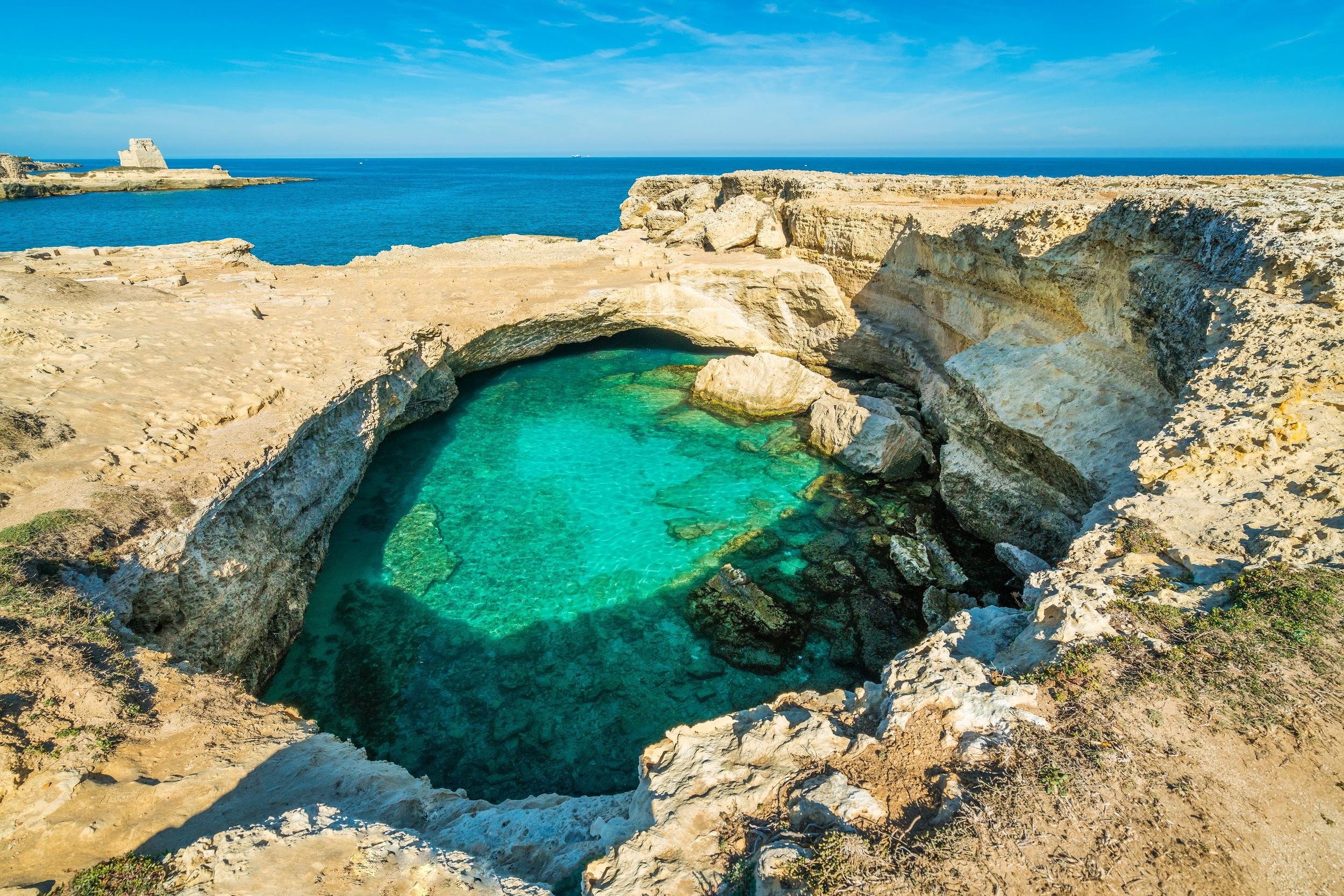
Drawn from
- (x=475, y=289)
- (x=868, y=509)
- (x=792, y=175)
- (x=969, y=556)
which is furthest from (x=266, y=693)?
(x=792, y=175)

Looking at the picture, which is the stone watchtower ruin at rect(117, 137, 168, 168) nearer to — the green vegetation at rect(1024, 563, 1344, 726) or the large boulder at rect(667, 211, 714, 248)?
the large boulder at rect(667, 211, 714, 248)

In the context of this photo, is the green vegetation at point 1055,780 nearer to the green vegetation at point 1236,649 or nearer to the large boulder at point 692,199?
the green vegetation at point 1236,649

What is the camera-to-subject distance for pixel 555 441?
17.5 meters

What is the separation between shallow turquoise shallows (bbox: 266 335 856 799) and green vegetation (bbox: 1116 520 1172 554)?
475cm

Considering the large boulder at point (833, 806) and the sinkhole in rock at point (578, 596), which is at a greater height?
the large boulder at point (833, 806)

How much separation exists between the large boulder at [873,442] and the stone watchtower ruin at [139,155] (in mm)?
123350

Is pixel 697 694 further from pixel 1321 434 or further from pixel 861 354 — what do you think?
pixel 861 354

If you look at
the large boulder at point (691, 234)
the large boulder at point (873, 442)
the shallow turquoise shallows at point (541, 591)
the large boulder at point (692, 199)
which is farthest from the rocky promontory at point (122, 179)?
the large boulder at point (873, 442)

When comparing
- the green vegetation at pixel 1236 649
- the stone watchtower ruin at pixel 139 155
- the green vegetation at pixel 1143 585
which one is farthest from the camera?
the stone watchtower ruin at pixel 139 155

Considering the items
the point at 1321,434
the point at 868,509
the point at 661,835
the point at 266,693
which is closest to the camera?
the point at 661,835

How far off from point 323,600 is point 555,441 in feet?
24.4

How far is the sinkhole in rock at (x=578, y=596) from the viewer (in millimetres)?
9352

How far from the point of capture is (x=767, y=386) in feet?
60.6

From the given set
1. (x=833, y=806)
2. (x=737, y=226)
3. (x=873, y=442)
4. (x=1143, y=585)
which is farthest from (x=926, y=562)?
(x=737, y=226)
